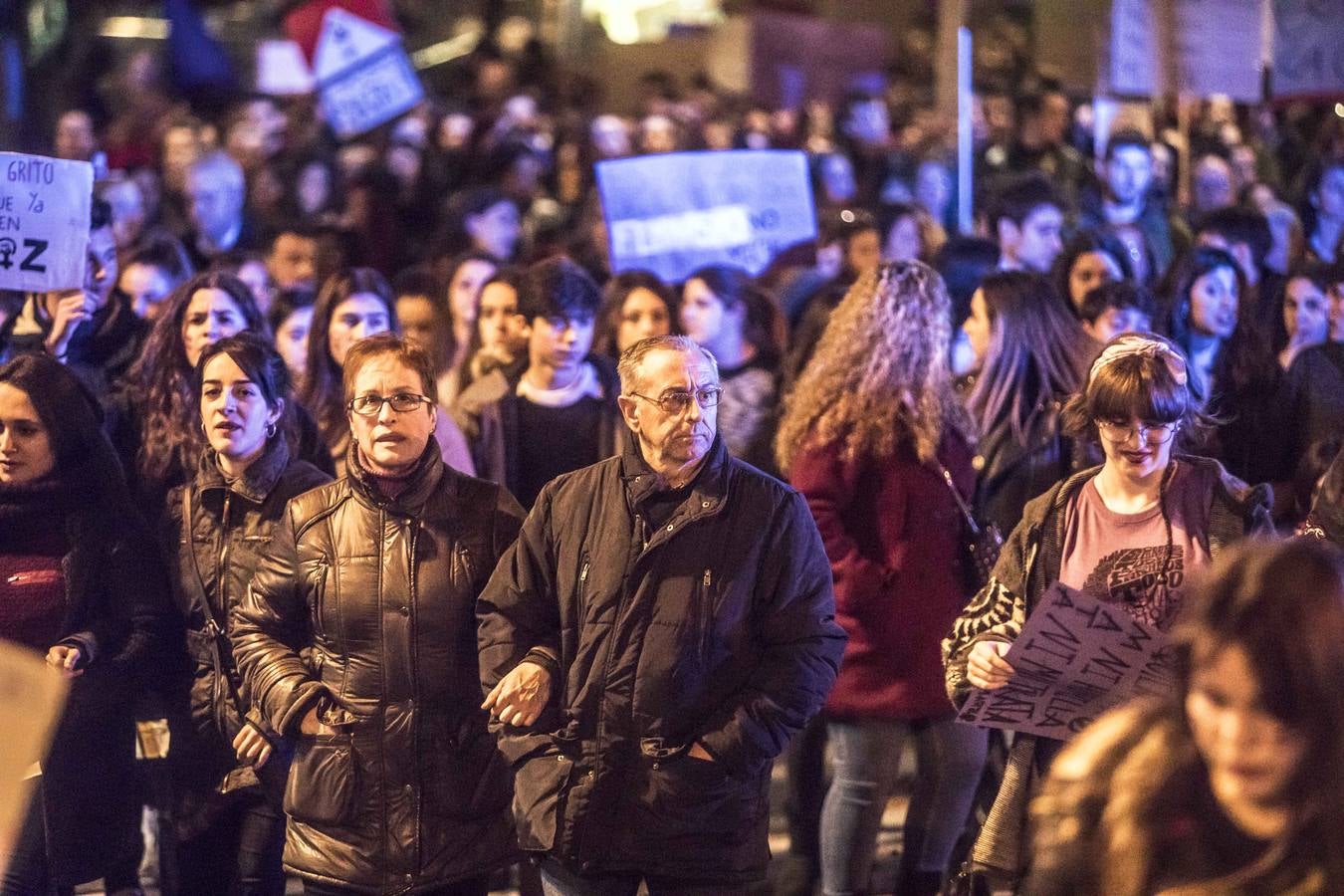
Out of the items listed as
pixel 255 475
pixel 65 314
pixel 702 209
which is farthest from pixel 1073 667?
pixel 702 209

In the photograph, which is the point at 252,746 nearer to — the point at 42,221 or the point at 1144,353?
the point at 1144,353

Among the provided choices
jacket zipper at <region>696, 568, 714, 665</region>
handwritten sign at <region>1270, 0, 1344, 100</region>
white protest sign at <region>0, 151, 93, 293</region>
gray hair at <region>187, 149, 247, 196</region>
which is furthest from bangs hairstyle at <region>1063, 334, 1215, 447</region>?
handwritten sign at <region>1270, 0, 1344, 100</region>

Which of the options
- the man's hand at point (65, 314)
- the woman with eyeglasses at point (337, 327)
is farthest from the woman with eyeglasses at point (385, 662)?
the man's hand at point (65, 314)

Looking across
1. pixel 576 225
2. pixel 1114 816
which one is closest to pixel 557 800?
pixel 1114 816

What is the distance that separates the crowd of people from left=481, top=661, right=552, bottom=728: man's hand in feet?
0.03

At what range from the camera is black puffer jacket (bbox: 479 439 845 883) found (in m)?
4.87

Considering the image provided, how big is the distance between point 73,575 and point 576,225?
7.49 metres

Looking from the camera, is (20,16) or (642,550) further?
(20,16)

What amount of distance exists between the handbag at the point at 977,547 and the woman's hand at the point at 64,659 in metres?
2.82

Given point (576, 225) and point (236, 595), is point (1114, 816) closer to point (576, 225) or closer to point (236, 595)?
point (236, 595)

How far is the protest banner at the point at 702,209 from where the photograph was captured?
934 cm

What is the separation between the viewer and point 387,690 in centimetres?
514

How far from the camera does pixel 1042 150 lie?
45.4ft

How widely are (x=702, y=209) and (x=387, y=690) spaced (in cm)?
480
